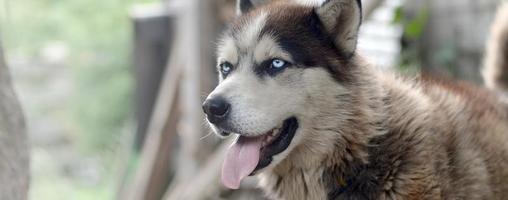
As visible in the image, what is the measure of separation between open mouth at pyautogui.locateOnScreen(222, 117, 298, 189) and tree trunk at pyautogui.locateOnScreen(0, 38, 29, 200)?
2.96ft

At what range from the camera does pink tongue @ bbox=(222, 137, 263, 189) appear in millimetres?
3689

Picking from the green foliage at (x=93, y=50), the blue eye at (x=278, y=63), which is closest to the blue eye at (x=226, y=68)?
the blue eye at (x=278, y=63)

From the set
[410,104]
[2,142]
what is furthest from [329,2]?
[2,142]

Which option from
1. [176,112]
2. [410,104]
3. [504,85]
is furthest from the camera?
[176,112]

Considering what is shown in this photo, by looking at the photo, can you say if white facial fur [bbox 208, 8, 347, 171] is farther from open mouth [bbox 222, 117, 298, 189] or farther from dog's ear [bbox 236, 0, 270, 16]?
dog's ear [bbox 236, 0, 270, 16]

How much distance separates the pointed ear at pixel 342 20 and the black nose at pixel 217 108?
568 millimetres

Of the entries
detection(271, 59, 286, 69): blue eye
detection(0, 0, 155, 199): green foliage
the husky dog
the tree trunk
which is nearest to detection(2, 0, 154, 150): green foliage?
detection(0, 0, 155, 199): green foliage

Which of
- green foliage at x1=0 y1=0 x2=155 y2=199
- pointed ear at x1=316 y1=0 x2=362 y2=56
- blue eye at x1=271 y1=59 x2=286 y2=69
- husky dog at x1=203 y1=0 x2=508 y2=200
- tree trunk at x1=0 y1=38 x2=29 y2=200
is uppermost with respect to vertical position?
pointed ear at x1=316 y1=0 x2=362 y2=56

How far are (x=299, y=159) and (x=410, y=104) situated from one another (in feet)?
1.85

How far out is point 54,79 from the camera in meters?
15.8

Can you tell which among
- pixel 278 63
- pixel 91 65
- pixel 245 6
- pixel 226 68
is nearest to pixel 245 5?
pixel 245 6

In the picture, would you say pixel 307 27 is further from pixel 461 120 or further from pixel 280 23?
pixel 461 120

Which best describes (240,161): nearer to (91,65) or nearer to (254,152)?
(254,152)

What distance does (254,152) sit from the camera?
372cm
